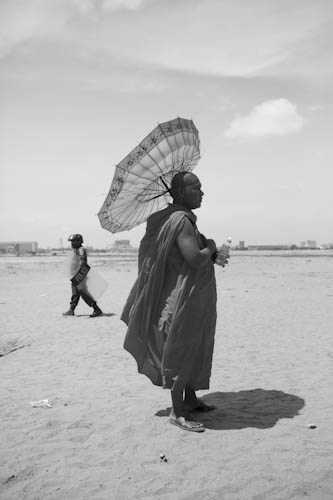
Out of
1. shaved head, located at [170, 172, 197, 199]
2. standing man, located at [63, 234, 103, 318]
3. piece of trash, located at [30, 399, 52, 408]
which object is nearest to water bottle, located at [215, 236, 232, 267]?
shaved head, located at [170, 172, 197, 199]

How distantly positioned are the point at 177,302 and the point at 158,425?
44.6 inches

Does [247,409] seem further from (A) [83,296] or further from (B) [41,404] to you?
(A) [83,296]

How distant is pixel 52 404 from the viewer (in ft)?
15.4

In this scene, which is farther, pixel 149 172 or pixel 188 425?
pixel 149 172

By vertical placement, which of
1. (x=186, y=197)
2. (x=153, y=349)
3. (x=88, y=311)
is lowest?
(x=88, y=311)

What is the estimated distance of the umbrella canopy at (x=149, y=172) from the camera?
12.8ft

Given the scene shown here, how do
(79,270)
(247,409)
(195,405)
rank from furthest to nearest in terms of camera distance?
(79,270)
(247,409)
(195,405)

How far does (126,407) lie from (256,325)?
5097mm

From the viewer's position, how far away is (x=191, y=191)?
4047 mm

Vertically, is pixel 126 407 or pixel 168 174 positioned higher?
pixel 168 174

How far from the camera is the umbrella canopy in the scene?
12.8 feet

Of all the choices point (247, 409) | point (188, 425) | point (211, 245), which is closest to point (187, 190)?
point (211, 245)

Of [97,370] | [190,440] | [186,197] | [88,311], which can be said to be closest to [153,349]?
[190,440]

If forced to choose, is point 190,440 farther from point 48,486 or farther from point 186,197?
point 186,197
